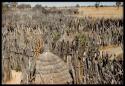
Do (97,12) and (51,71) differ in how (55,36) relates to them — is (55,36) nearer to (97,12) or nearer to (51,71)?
(51,71)

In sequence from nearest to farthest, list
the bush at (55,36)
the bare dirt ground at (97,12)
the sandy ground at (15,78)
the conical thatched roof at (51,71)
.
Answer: the conical thatched roof at (51,71), the sandy ground at (15,78), the bush at (55,36), the bare dirt ground at (97,12)

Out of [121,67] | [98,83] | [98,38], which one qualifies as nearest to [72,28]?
[98,38]

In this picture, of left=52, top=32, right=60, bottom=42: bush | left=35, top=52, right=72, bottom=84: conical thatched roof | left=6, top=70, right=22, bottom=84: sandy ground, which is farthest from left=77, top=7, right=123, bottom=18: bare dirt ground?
left=35, top=52, right=72, bottom=84: conical thatched roof

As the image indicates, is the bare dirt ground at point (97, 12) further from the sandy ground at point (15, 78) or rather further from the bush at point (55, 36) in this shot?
the sandy ground at point (15, 78)

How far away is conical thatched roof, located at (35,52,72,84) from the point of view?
403cm

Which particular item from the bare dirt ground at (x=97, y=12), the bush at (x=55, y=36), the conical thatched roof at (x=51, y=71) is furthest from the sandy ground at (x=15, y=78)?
the bare dirt ground at (x=97, y=12)

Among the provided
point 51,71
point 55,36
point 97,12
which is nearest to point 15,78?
point 51,71

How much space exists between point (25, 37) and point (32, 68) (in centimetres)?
242

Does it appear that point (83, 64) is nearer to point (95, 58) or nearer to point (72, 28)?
point (95, 58)

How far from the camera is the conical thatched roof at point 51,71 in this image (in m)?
4.03

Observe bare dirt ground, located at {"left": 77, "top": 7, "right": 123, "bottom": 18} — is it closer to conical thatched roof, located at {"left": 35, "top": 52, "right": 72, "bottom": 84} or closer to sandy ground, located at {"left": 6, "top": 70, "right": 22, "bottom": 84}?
sandy ground, located at {"left": 6, "top": 70, "right": 22, "bottom": 84}

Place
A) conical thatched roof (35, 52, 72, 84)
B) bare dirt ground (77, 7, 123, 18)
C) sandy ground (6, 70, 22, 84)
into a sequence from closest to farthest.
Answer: conical thatched roof (35, 52, 72, 84) < sandy ground (6, 70, 22, 84) < bare dirt ground (77, 7, 123, 18)

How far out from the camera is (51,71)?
4.14m

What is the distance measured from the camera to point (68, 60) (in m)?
4.69
